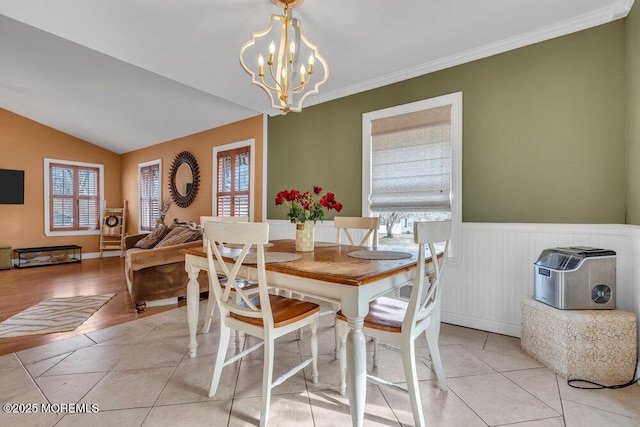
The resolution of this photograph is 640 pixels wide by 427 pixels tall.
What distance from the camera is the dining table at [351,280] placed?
1.34 m

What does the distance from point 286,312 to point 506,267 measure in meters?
2.00

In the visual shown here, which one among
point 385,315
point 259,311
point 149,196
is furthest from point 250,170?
point 385,315

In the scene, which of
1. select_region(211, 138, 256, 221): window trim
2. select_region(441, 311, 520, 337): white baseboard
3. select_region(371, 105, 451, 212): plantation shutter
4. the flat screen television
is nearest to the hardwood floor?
the flat screen television

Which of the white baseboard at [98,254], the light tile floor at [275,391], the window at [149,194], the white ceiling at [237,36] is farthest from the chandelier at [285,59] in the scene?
the white baseboard at [98,254]

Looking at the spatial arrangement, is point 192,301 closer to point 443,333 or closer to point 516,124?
point 443,333

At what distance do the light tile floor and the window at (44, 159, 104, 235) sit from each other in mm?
5484

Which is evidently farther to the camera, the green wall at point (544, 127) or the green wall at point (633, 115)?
the green wall at point (544, 127)

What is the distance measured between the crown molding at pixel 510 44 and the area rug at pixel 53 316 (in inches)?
148

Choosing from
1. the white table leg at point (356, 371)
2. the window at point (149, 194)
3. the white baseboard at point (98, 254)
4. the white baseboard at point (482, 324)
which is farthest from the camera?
the white baseboard at point (98, 254)

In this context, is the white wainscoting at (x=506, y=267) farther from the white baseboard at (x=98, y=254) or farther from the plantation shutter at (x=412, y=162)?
the white baseboard at (x=98, y=254)

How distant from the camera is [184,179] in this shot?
19.5ft

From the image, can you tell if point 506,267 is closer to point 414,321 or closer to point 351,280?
point 414,321

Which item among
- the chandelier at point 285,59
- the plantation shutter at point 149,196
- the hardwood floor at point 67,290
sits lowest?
the hardwood floor at point 67,290

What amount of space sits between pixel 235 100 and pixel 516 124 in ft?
10.8
